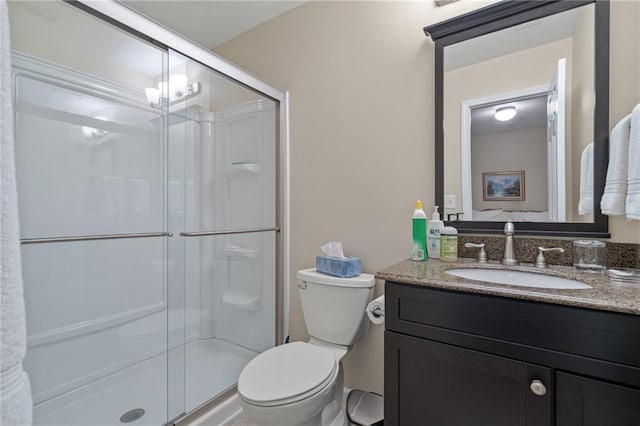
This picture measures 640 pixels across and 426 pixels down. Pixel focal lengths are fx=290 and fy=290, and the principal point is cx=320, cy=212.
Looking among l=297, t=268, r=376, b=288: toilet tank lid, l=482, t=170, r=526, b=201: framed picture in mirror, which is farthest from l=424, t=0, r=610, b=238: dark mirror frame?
l=297, t=268, r=376, b=288: toilet tank lid

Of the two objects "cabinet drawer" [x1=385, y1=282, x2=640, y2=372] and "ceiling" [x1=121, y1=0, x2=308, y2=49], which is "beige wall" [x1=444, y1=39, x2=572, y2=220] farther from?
"ceiling" [x1=121, y1=0, x2=308, y2=49]

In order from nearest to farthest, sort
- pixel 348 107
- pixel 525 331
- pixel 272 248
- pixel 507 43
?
pixel 525 331
pixel 507 43
pixel 348 107
pixel 272 248

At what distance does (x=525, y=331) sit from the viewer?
82cm

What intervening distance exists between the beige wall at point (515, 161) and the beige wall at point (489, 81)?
26 millimetres

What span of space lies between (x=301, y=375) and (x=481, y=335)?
28.3 inches

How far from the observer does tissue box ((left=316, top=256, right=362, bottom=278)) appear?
60.0 inches

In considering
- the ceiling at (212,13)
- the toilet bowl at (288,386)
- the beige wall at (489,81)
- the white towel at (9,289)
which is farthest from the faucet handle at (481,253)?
the ceiling at (212,13)

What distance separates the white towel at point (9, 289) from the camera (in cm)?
38

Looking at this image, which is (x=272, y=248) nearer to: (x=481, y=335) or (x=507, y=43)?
(x=481, y=335)

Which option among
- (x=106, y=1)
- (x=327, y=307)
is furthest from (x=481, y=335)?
(x=106, y=1)

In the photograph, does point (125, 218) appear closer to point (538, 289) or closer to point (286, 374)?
point (286, 374)

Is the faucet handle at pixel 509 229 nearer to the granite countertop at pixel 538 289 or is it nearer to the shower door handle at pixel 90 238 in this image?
the granite countertop at pixel 538 289

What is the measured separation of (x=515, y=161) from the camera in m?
1.31

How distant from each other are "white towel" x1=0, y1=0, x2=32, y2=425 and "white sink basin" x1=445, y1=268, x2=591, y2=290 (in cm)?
115
